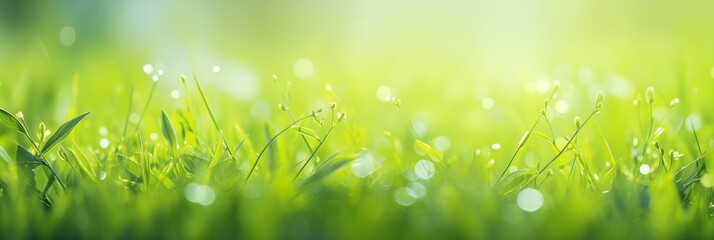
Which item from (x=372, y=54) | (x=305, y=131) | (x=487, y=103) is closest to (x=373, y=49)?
(x=372, y=54)

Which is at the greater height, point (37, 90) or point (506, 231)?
point (37, 90)

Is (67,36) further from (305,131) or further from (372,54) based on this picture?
(305,131)

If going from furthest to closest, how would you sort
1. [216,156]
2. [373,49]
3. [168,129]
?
1. [373,49]
2. [168,129]
3. [216,156]

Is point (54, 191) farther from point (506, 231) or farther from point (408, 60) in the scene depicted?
point (408, 60)

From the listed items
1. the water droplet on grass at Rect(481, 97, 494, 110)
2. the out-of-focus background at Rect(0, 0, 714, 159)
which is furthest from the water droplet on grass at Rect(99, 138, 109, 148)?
the water droplet on grass at Rect(481, 97, 494, 110)

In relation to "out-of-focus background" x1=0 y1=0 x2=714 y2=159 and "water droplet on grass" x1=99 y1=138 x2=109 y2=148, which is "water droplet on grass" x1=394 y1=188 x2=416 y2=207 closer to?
"out-of-focus background" x1=0 y1=0 x2=714 y2=159

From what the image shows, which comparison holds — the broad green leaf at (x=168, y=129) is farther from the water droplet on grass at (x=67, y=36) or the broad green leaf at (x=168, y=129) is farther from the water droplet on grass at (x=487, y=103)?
the water droplet on grass at (x=67, y=36)

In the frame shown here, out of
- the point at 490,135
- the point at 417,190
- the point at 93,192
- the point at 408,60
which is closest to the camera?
the point at 93,192

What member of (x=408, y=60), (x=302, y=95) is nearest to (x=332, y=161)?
(x=302, y=95)
